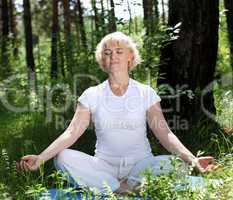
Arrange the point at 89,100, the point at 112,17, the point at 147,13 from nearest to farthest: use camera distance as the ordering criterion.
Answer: the point at 89,100 < the point at 112,17 < the point at 147,13

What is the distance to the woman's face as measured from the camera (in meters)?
4.38

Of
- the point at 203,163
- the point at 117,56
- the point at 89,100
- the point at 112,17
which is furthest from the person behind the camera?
the point at 112,17

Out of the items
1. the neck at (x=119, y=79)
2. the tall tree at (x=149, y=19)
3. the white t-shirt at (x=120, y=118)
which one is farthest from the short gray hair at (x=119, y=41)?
the tall tree at (x=149, y=19)

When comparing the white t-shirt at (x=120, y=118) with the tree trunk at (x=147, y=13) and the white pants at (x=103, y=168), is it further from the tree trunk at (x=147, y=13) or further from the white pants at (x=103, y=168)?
the tree trunk at (x=147, y=13)

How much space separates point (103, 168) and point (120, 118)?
425mm

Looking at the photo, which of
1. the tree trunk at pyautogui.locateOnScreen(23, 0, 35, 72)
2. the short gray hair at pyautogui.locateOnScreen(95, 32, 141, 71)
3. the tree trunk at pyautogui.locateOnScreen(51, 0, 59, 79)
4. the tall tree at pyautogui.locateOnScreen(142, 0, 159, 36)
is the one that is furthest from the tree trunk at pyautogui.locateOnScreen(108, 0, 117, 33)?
the tree trunk at pyautogui.locateOnScreen(23, 0, 35, 72)

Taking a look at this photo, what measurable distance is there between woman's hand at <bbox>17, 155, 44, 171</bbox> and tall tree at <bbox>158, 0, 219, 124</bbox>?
8.46 feet

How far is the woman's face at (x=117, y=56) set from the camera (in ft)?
14.4

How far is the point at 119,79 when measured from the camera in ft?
14.7

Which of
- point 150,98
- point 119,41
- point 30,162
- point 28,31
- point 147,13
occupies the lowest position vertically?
point 30,162

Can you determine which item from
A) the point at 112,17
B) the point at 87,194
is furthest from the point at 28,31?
the point at 87,194

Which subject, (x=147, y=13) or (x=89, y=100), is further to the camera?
(x=147, y=13)

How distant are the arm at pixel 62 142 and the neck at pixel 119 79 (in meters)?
0.32

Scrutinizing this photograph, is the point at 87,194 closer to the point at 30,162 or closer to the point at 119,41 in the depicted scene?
the point at 30,162
